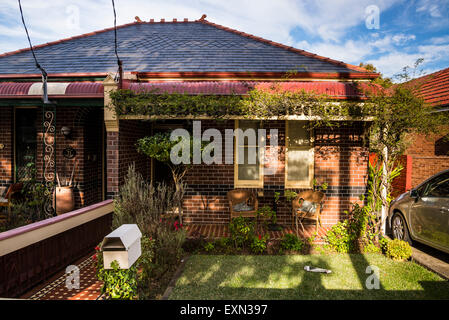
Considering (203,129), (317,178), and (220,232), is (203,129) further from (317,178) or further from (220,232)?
(317,178)

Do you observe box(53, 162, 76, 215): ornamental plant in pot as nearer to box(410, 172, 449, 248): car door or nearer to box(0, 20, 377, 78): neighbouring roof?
box(0, 20, 377, 78): neighbouring roof

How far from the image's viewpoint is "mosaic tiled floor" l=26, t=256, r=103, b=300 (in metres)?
3.51

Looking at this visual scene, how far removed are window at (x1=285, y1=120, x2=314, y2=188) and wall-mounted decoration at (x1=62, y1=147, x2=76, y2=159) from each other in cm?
561

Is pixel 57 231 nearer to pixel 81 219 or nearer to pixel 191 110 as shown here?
pixel 81 219

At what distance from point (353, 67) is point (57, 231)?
24.8ft

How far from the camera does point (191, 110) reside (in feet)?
16.7

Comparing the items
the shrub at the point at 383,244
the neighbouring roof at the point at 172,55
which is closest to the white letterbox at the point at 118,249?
the shrub at the point at 383,244

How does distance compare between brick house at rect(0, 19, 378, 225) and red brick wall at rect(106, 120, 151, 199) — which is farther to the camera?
brick house at rect(0, 19, 378, 225)

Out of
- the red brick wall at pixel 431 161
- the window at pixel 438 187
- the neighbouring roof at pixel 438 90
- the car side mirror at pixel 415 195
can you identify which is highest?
the neighbouring roof at pixel 438 90

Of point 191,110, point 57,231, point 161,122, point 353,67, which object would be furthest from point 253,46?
point 57,231

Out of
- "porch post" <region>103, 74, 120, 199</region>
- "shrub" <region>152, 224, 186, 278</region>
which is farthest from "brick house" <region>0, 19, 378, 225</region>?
"shrub" <region>152, 224, 186, 278</region>

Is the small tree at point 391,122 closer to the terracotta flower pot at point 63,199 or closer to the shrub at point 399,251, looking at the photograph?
the shrub at point 399,251

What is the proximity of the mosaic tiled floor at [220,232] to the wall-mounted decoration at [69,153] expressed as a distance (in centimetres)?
363

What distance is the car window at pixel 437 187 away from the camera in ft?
15.8
